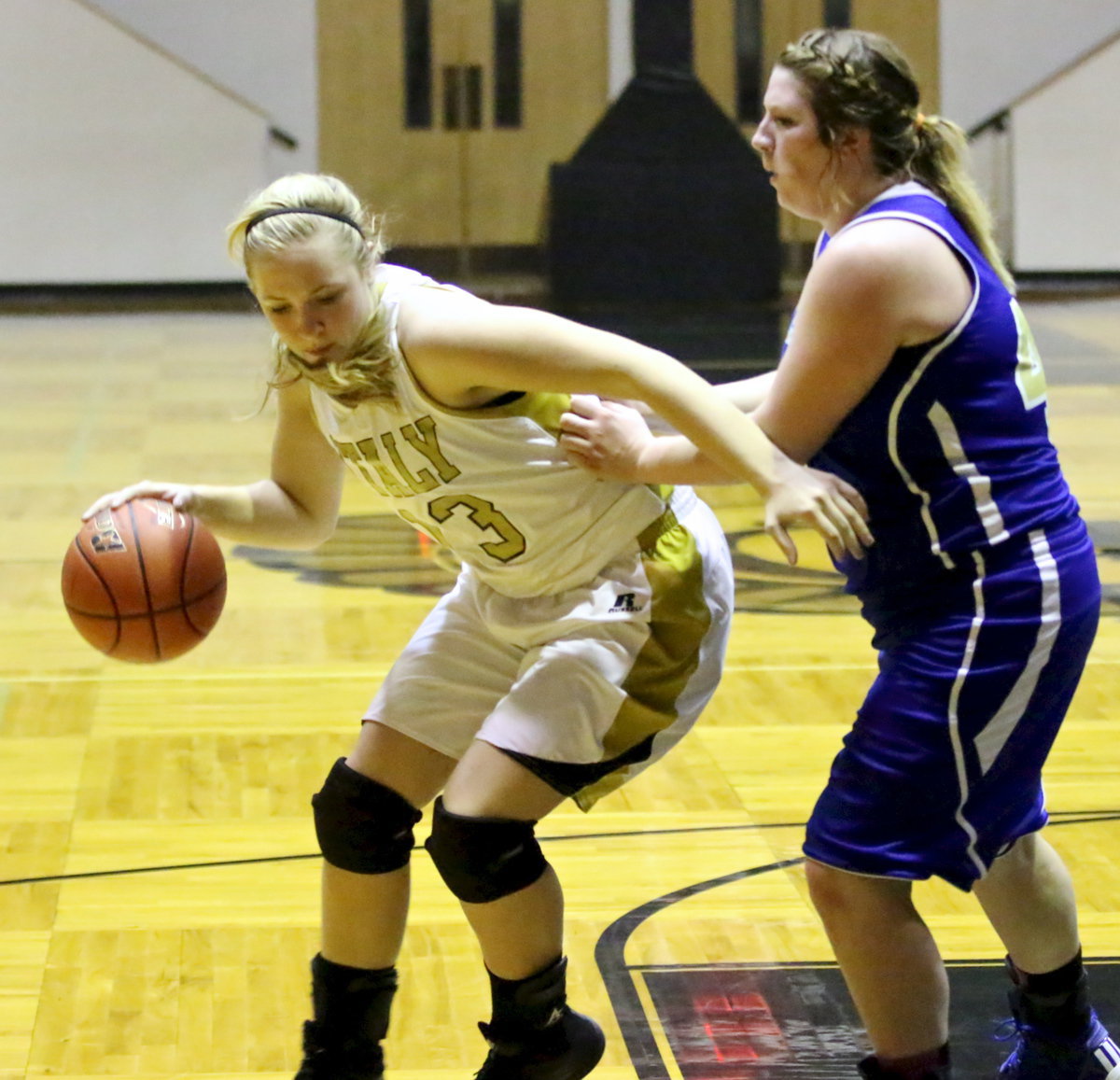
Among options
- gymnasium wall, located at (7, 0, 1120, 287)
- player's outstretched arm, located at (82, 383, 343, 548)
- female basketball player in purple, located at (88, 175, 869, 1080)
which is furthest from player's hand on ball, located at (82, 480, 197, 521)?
gymnasium wall, located at (7, 0, 1120, 287)

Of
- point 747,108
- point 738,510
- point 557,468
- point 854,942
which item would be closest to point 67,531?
point 738,510

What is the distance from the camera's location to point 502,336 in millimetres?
2242

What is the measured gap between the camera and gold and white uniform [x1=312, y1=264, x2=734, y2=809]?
237cm

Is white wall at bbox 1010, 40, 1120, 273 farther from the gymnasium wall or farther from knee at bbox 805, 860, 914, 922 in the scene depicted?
Answer: knee at bbox 805, 860, 914, 922

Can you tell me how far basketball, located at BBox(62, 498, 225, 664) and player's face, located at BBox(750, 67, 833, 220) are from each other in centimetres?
103

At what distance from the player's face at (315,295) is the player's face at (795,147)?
57 centimetres

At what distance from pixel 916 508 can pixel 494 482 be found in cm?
58

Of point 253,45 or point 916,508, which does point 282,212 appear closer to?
point 916,508

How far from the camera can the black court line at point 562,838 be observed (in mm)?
3270

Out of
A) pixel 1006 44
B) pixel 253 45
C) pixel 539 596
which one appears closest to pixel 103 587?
pixel 539 596

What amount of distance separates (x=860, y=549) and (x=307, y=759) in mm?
1994

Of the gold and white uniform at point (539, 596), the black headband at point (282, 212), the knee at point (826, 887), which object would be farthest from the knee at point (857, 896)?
the black headband at point (282, 212)

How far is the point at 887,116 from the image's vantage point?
2.23 m

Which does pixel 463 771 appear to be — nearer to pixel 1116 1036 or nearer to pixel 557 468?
pixel 557 468
